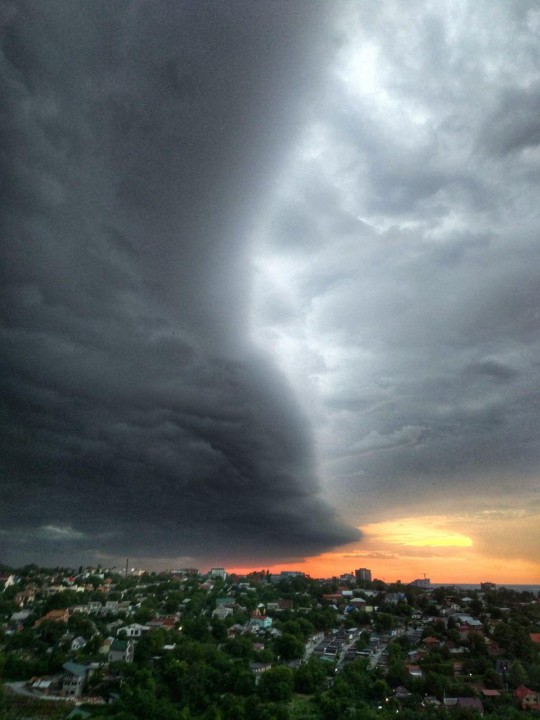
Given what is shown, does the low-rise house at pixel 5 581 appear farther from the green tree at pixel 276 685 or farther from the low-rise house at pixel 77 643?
the green tree at pixel 276 685

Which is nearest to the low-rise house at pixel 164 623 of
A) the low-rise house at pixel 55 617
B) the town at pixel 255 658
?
the town at pixel 255 658

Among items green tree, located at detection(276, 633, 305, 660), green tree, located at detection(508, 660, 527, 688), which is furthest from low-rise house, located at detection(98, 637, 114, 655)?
green tree, located at detection(508, 660, 527, 688)

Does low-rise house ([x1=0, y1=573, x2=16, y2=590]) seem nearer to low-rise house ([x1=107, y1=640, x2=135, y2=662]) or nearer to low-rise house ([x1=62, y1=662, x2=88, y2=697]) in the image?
low-rise house ([x1=107, y1=640, x2=135, y2=662])

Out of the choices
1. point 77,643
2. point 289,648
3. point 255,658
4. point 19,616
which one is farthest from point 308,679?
point 19,616

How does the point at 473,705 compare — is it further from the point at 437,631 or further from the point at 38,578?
the point at 38,578

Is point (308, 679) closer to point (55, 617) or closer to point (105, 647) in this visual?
point (105, 647)

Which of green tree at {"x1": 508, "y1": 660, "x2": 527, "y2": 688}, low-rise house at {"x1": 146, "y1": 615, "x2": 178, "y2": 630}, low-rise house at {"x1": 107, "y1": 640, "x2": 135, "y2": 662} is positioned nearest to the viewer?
green tree at {"x1": 508, "y1": 660, "x2": 527, "y2": 688}
